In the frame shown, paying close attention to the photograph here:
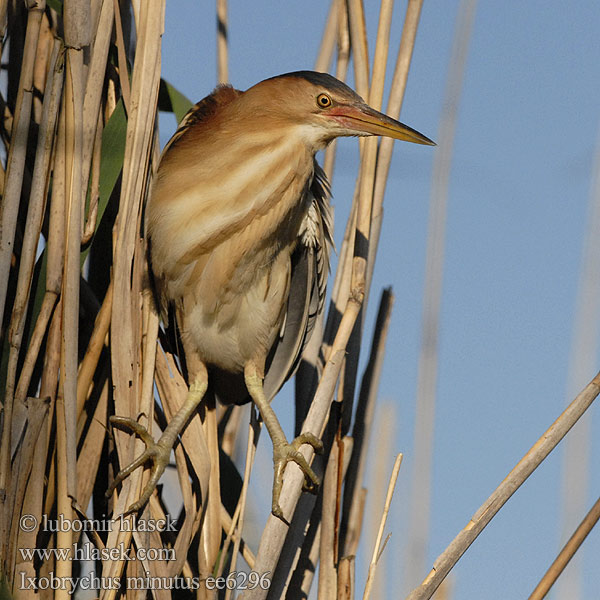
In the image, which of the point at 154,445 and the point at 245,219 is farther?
the point at 245,219

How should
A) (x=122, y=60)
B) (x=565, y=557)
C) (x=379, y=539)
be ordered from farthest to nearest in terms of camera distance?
(x=122, y=60), (x=379, y=539), (x=565, y=557)

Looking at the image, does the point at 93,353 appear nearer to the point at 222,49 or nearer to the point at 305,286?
the point at 305,286

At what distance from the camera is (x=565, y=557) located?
1.20 meters

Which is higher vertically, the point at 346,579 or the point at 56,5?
the point at 56,5

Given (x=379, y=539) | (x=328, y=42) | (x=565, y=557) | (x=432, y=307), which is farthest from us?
(x=432, y=307)

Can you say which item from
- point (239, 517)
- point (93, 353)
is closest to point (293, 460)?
point (239, 517)

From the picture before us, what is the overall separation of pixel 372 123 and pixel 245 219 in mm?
268

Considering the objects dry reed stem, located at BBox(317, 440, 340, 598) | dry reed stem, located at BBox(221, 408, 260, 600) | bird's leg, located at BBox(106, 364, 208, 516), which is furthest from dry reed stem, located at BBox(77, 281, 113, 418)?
dry reed stem, located at BBox(317, 440, 340, 598)

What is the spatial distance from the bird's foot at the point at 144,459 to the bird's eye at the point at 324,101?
2.01 feet

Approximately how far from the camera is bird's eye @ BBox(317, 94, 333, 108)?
1.48 m

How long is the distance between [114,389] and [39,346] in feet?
0.45

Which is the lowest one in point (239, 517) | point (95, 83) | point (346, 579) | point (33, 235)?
point (346, 579)

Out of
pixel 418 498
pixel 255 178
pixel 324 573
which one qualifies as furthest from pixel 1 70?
pixel 418 498

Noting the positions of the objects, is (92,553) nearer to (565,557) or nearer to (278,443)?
(278,443)
